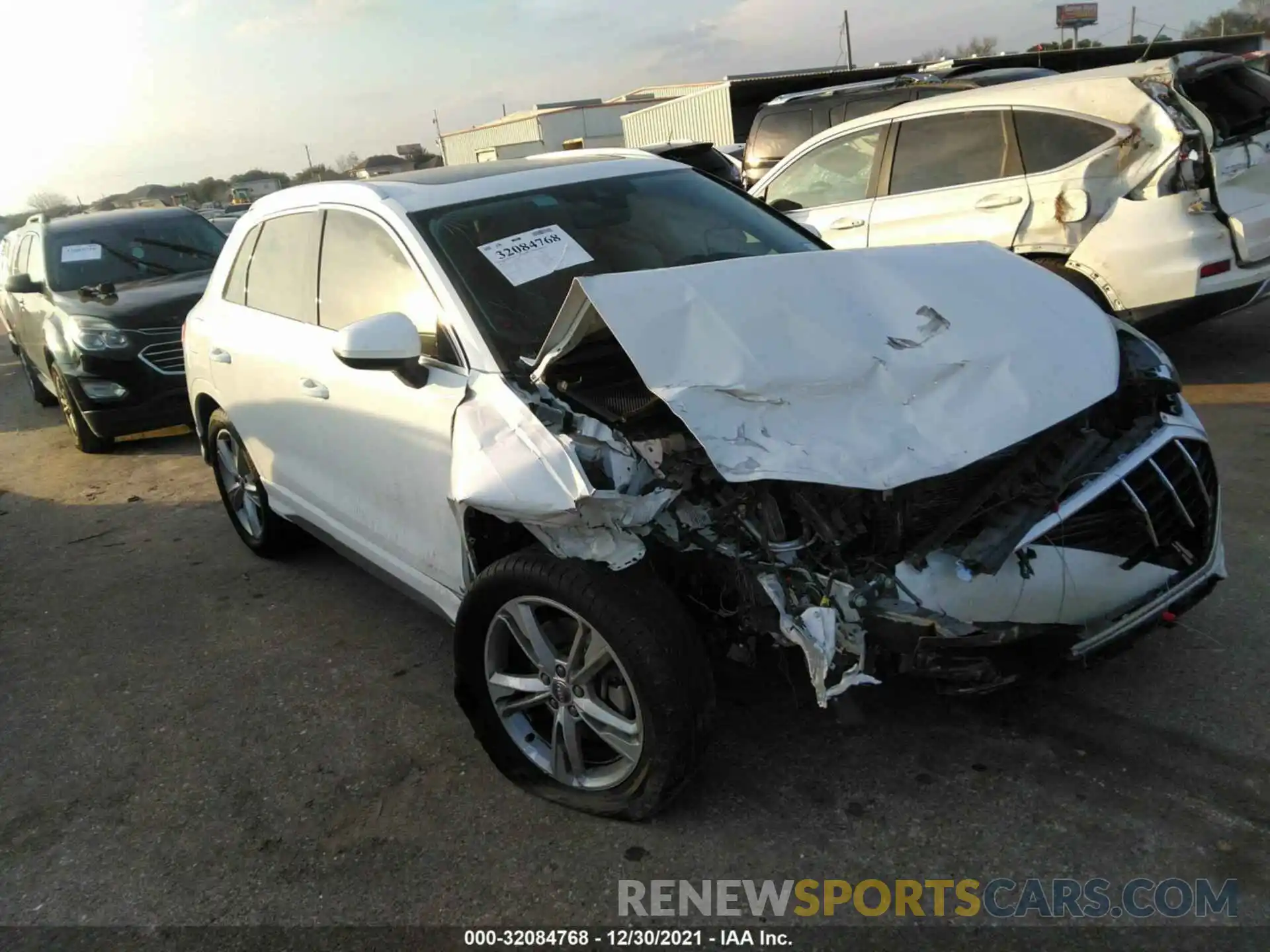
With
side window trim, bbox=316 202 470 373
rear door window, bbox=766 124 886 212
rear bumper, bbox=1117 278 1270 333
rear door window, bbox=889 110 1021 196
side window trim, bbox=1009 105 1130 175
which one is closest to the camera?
side window trim, bbox=316 202 470 373

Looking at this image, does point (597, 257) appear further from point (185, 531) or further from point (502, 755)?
point (185, 531)

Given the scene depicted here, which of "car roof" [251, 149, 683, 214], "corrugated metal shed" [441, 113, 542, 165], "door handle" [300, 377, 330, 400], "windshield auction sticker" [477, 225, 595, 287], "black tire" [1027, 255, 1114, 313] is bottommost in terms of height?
"corrugated metal shed" [441, 113, 542, 165]

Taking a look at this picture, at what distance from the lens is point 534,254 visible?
3363mm

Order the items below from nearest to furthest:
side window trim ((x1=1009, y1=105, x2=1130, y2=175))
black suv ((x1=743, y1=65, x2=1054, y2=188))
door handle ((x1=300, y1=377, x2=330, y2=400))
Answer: door handle ((x1=300, y1=377, x2=330, y2=400)) → side window trim ((x1=1009, y1=105, x2=1130, y2=175)) → black suv ((x1=743, y1=65, x2=1054, y2=188))

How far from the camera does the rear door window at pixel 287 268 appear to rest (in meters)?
3.94

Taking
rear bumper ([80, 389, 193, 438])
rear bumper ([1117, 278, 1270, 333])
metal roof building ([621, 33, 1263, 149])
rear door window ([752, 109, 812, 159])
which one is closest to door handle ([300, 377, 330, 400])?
rear bumper ([80, 389, 193, 438])

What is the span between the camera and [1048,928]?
2260mm

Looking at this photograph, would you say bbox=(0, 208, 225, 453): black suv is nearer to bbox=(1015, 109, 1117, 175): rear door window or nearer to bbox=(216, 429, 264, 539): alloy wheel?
bbox=(216, 429, 264, 539): alloy wheel

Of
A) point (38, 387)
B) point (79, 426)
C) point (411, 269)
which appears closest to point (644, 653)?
point (411, 269)

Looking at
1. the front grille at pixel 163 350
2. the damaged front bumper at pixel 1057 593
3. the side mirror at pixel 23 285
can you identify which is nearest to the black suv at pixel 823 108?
the front grille at pixel 163 350

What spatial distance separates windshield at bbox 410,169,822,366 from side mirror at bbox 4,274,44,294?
664cm

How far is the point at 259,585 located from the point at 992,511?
12.1ft

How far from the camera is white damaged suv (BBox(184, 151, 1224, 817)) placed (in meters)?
2.44
